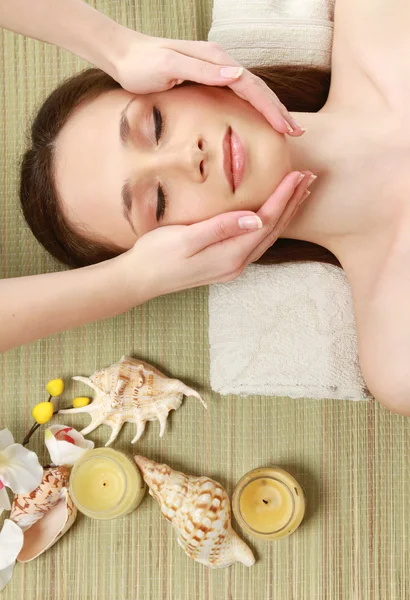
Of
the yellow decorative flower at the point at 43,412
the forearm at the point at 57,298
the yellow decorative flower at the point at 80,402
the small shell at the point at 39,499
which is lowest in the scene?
the small shell at the point at 39,499

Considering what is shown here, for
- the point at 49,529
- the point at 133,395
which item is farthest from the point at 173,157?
the point at 49,529

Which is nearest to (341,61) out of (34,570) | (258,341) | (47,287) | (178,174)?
(178,174)

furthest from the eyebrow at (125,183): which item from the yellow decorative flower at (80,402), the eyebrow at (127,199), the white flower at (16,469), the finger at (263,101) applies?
the white flower at (16,469)

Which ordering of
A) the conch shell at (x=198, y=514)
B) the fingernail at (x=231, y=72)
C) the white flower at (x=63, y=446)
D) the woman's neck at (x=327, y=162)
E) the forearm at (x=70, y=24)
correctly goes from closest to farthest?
the fingernail at (x=231, y=72), the forearm at (x=70, y=24), the woman's neck at (x=327, y=162), the conch shell at (x=198, y=514), the white flower at (x=63, y=446)

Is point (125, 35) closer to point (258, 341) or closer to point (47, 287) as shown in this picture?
point (47, 287)

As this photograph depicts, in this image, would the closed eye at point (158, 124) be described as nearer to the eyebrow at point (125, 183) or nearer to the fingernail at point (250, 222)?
the eyebrow at point (125, 183)

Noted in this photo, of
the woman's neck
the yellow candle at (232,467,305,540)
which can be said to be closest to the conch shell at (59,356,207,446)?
the yellow candle at (232,467,305,540)

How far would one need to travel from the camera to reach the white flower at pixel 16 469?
1.46 meters

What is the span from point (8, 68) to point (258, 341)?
1.08 meters

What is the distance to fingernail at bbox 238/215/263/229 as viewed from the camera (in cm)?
116

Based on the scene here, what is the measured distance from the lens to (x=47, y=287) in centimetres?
129

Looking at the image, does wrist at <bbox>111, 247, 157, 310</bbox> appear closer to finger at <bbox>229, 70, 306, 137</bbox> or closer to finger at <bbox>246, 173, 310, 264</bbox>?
finger at <bbox>246, 173, 310, 264</bbox>

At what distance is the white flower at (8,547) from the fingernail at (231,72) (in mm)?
1219

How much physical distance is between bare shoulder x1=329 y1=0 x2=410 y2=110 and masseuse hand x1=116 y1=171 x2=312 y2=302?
33cm
